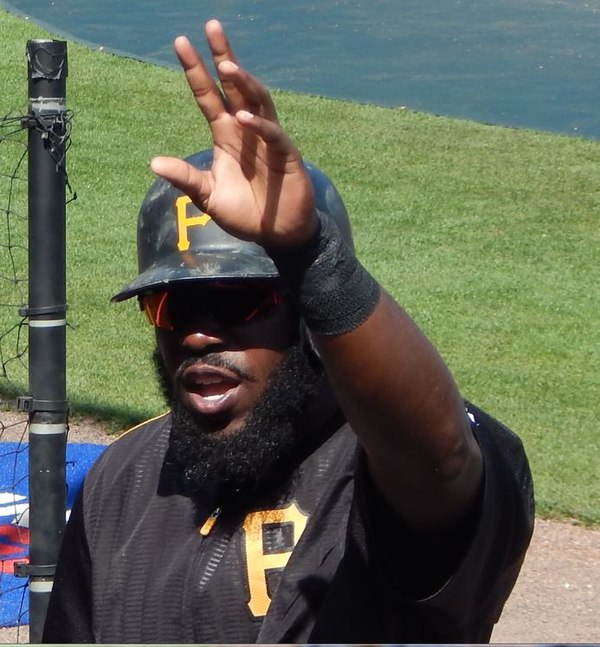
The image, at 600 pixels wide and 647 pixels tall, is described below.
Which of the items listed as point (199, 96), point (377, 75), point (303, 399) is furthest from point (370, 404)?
point (377, 75)

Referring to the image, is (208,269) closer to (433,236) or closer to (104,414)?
(104,414)

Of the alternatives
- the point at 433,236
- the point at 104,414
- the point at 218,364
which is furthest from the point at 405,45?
the point at 218,364

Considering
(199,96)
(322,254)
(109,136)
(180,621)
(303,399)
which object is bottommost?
(109,136)

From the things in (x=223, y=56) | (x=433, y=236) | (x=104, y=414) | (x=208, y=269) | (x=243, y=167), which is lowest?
(x=433, y=236)

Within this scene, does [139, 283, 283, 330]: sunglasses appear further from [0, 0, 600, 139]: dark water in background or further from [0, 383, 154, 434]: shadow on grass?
[0, 0, 600, 139]: dark water in background

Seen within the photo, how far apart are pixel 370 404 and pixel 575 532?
158 inches

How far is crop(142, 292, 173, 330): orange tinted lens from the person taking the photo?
8.06 feet

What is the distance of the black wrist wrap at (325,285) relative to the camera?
1694 mm

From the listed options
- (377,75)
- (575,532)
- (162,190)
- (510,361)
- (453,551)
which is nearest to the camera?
(453,551)

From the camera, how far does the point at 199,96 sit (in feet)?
5.77

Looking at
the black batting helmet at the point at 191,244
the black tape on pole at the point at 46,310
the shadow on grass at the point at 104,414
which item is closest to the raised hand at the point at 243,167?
the black batting helmet at the point at 191,244

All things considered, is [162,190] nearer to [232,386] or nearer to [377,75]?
[232,386]

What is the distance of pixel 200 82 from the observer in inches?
69.2

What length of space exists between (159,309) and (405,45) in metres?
13.2
